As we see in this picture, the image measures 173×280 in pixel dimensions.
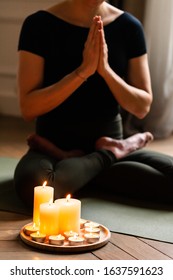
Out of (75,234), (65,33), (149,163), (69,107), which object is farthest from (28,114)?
(75,234)

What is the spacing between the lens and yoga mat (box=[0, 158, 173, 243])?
5.42 ft

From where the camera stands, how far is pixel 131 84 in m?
2.08

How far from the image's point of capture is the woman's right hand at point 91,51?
72.5 inches

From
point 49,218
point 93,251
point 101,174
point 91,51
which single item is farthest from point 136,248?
point 91,51

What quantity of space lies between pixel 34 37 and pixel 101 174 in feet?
1.65

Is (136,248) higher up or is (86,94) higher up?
(86,94)

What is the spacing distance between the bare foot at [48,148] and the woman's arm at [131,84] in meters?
0.24

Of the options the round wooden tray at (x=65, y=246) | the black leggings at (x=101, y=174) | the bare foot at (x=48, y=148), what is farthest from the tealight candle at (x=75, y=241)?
the bare foot at (x=48, y=148)

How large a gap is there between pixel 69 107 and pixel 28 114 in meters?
0.14

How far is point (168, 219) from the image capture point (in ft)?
5.76

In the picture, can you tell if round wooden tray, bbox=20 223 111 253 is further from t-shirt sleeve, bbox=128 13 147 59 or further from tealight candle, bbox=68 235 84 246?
t-shirt sleeve, bbox=128 13 147 59

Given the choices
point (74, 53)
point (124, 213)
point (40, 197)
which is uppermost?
point (74, 53)

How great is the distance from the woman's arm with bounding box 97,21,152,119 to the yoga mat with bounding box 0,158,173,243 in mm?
320

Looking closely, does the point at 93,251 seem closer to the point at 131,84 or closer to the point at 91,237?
the point at 91,237
